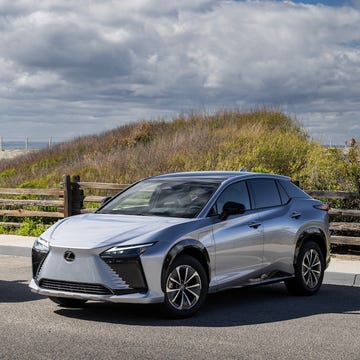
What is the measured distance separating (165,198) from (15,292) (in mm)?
2549

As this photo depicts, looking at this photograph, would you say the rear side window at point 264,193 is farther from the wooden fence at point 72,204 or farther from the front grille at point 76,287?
the wooden fence at point 72,204

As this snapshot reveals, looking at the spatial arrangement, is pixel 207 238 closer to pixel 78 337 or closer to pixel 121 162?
pixel 78 337

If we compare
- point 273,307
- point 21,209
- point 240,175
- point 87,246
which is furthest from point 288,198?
point 21,209

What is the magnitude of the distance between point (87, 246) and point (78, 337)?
3.50 ft

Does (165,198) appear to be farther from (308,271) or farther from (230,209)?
(308,271)

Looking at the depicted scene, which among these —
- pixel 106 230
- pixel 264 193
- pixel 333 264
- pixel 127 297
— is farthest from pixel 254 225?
pixel 333 264

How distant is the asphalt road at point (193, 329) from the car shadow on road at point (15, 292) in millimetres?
13

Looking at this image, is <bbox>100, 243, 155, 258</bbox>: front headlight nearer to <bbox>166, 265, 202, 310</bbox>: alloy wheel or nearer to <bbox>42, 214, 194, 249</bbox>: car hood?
<bbox>42, 214, 194, 249</bbox>: car hood

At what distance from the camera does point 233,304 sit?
9.95 m

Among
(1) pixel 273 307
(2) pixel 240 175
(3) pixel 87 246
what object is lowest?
(1) pixel 273 307

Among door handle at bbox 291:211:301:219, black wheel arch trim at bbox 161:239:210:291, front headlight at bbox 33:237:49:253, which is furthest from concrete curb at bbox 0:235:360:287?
front headlight at bbox 33:237:49:253

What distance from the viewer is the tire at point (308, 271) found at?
10547 mm

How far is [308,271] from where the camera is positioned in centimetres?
1071

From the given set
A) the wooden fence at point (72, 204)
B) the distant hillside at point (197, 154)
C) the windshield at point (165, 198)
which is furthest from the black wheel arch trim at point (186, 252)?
the distant hillside at point (197, 154)
